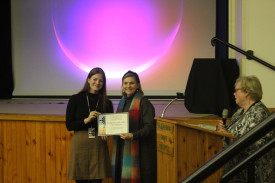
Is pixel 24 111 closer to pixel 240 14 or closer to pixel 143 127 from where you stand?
pixel 143 127

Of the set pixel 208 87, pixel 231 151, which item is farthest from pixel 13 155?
pixel 231 151

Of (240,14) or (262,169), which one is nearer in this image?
(262,169)

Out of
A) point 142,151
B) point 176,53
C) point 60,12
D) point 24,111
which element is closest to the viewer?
point 142,151

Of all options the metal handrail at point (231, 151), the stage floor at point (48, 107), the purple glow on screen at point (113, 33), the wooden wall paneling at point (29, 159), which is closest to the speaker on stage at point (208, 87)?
the stage floor at point (48, 107)

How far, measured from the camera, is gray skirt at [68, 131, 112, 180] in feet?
10.9

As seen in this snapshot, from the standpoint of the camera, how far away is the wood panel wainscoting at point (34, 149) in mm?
4359

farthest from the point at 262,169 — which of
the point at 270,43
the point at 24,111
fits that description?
the point at 24,111

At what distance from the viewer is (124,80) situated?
341 centimetres

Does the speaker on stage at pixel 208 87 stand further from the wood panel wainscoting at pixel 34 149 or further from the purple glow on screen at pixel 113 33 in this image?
the wood panel wainscoting at pixel 34 149

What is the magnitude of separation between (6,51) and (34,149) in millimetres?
2112

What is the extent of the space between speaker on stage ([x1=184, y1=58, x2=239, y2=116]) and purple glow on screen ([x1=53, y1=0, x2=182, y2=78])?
1.14m

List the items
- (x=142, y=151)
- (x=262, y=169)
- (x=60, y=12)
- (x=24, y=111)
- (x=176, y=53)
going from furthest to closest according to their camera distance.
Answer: (x=60, y=12)
(x=176, y=53)
(x=24, y=111)
(x=142, y=151)
(x=262, y=169)

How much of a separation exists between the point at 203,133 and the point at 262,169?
0.45m

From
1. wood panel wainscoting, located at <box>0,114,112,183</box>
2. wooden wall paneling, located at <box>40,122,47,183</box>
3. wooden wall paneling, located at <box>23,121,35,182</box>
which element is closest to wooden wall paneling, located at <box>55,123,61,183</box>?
wood panel wainscoting, located at <box>0,114,112,183</box>
